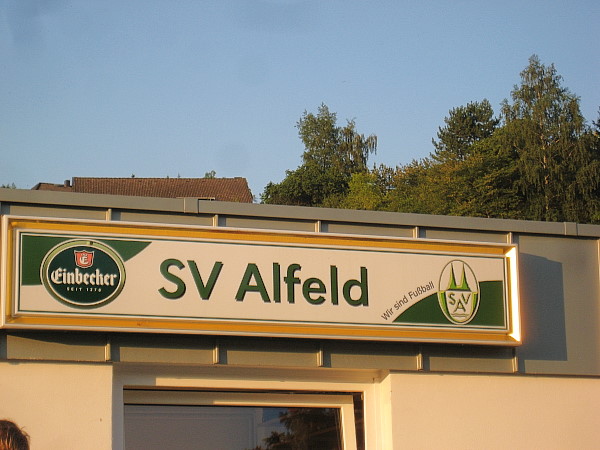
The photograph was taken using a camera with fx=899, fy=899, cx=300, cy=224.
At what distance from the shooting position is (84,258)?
8.02 meters

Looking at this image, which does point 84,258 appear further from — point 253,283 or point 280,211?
point 280,211

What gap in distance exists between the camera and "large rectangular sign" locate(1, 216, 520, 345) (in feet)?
25.9

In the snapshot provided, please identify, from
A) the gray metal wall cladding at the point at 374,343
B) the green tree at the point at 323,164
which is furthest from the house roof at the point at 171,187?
the gray metal wall cladding at the point at 374,343

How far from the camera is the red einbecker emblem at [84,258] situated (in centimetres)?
799

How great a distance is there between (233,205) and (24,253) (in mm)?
1998

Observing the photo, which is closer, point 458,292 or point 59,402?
point 59,402

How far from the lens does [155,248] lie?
27.2 feet

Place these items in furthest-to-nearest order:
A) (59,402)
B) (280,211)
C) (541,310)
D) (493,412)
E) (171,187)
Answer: (171,187) → (541,310) → (493,412) → (280,211) → (59,402)

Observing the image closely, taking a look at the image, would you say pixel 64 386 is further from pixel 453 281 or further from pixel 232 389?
pixel 453 281

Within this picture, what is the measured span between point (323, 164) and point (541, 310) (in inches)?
2689

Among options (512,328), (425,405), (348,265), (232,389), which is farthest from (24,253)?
(512,328)

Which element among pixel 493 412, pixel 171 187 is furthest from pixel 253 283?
pixel 171 187

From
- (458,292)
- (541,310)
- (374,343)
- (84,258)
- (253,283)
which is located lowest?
(374,343)

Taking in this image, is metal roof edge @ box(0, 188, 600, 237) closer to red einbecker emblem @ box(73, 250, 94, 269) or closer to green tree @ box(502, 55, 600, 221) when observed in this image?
red einbecker emblem @ box(73, 250, 94, 269)
